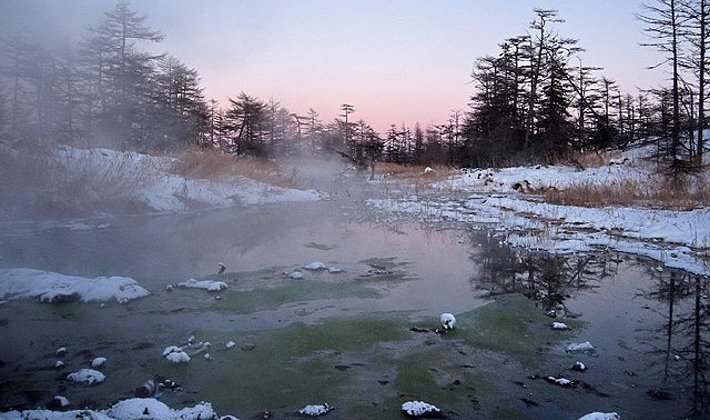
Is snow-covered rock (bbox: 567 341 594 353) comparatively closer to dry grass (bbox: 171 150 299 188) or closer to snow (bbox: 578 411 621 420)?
snow (bbox: 578 411 621 420)

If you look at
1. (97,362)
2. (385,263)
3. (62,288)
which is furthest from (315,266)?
(97,362)

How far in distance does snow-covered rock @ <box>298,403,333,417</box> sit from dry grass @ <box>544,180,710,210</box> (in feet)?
22.4

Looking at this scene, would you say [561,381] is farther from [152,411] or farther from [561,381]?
[152,411]

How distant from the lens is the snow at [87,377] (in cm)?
195

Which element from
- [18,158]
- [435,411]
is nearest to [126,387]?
[435,411]

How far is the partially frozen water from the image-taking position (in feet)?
6.18

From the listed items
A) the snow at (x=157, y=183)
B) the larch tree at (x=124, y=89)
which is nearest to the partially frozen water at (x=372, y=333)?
the snow at (x=157, y=183)

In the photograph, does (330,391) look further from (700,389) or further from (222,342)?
(700,389)

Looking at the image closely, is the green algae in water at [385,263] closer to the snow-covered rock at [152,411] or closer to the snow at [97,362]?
the snow at [97,362]

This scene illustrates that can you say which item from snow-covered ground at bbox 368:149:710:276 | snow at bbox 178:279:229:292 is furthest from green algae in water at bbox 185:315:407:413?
snow-covered ground at bbox 368:149:710:276

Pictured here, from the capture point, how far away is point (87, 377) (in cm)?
196

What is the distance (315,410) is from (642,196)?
853cm

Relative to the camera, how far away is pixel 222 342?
97.3 inches

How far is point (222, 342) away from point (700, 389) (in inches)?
88.4
